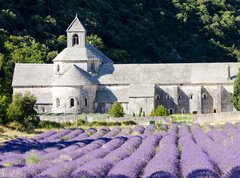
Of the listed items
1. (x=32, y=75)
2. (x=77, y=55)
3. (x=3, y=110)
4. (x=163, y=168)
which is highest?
(x=77, y=55)

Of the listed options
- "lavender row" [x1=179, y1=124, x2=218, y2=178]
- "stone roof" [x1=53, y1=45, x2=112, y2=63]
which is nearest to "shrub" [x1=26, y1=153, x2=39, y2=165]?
"lavender row" [x1=179, y1=124, x2=218, y2=178]

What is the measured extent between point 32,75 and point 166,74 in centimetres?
1468

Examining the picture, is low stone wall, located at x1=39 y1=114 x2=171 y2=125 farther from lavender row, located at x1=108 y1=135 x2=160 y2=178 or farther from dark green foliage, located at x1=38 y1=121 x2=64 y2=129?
lavender row, located at x1=108 y1=135 x2=160 y2=178

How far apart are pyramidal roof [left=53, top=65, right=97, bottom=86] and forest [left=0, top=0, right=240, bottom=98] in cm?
1013

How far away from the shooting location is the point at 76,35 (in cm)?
7469

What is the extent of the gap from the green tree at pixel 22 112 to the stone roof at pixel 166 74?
20.4 m

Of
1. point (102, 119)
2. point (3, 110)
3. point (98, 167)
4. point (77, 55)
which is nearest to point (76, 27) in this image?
point (77, 55)

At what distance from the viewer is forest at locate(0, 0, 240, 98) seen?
98.6 m

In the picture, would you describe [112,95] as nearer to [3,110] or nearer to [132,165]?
[3,110]

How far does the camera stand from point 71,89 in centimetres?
6819

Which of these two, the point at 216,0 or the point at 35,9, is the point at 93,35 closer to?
the point at 35,9

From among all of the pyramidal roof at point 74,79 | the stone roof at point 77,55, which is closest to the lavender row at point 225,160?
the pyramidal roof at point 74,79

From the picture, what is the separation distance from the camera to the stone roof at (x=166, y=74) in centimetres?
7106

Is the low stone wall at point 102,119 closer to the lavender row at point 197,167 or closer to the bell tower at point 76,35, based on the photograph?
the bell tower at point 76,35
